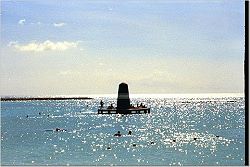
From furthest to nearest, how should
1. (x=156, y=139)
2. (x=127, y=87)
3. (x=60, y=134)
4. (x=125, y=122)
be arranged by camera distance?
(x=125, y=122) < (x=127, y=87) < (x=60, y=134) < (x=156, y=139)

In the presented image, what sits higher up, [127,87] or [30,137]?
[127,87]

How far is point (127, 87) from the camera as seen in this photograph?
31.0 m

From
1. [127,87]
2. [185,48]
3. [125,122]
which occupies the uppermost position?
[185,48]

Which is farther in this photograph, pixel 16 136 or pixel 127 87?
pixel 127 87

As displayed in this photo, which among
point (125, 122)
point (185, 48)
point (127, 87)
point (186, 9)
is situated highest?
point (186, 9)

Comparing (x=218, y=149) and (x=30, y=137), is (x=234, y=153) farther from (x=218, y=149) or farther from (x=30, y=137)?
(x=30, y=137)

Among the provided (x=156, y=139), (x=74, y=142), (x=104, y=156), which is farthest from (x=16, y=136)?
(x=104, y=156)

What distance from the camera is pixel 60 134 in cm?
2578

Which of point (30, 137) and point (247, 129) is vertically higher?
point (247, 129)

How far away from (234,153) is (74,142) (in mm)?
7764

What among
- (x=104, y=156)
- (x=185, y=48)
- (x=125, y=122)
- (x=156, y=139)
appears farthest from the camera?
(x=125, y=122)

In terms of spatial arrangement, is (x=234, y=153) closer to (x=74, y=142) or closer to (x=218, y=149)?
(x=218, y=149)

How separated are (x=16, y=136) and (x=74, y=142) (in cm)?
428

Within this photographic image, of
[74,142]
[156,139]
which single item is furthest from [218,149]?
[74,142]
